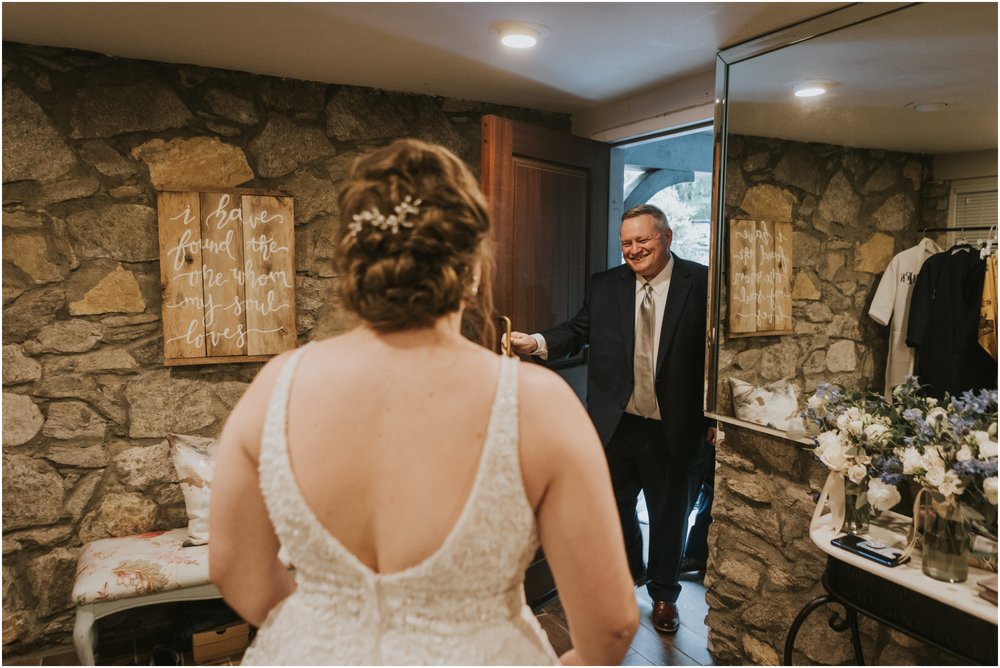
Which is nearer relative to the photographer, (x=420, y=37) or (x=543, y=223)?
(x=420, y=37)

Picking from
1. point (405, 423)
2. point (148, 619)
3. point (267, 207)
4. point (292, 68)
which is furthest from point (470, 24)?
point (148, 619)

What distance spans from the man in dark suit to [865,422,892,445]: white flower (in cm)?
99

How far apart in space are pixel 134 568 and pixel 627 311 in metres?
2.05

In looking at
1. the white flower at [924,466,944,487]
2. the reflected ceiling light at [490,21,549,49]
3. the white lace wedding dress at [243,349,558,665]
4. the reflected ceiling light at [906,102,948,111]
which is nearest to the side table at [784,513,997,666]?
the white flower at [924,466,944,487]

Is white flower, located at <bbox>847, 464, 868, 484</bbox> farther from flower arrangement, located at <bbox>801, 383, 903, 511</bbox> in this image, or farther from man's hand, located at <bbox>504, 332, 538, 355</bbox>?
man's hand, located at <bbox>504, 332, 538, 355</bbox>

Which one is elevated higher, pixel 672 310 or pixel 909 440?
pixel 672 310

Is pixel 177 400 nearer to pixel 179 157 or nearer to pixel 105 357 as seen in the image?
pixel 105 357

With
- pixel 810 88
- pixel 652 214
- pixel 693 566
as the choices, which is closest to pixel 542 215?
pixel 652 214

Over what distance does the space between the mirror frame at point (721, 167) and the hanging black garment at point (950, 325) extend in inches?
16.7

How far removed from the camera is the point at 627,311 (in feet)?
8.97

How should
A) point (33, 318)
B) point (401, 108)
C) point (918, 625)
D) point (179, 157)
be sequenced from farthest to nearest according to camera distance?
point (401, 108) → point (179, 157) → point (33, 318) → point (918, 625)

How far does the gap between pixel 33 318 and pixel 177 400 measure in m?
0.57

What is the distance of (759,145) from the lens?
2203mm

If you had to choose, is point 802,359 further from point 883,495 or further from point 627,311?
point 627,311
